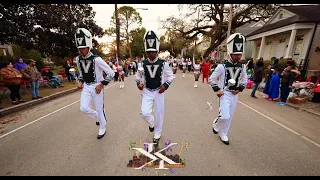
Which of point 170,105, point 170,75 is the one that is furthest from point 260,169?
point 170,105

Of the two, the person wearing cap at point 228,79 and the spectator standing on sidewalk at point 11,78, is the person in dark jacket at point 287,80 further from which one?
the spectator standing on sidewalk at point 11,78

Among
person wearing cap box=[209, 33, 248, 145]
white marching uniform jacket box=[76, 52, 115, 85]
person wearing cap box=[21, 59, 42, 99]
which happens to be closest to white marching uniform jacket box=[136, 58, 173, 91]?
white marching uniform jacket box=[76, 52, 115, 85]

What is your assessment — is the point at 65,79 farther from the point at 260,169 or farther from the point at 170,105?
the point at 260,169

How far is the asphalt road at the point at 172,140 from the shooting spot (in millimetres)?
2746

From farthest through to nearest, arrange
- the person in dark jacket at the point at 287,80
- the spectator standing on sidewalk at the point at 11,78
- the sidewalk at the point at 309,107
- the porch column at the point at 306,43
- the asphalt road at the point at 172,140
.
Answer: the porch column at the point at 306,43 < the person in dark jacket at the point at 287,80 < the spectator standing on sidewalk at the point at 11,78 < the sidewalk at the point at 309,107 < the asphalt road at the point at 172,140

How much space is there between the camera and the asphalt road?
2.75m

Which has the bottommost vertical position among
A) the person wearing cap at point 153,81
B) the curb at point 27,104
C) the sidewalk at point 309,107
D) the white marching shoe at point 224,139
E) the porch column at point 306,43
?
the curb at point 27,104

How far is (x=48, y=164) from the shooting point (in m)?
2.86

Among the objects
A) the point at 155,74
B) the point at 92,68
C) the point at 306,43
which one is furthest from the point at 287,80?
the point at 306,43

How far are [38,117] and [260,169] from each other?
247 inches

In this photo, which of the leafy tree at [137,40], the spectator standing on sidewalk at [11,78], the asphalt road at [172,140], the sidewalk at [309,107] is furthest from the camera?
the leafy tree at [137,40]

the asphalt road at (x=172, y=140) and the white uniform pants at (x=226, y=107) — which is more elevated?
the white uniform pants at (x=226, y=107)

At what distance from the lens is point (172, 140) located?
3.68 metres

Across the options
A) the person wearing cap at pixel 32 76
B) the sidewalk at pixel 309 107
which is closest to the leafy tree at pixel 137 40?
the person wearing cap at pixel 32 76
